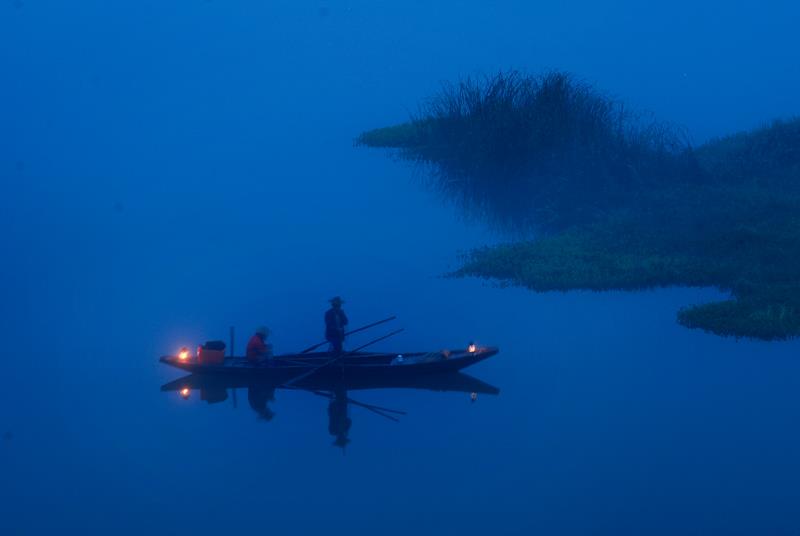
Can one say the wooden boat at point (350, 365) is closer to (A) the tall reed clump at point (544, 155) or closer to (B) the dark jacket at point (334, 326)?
(B) the dark jacket at point (334, 326)

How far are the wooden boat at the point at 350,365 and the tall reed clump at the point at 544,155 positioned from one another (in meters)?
9.17

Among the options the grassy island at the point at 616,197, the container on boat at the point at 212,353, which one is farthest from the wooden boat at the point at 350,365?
the grassy island at the point at 616,197

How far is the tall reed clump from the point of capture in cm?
2358

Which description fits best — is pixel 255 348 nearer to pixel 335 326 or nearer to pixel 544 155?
pixel 335 326

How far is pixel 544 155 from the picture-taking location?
82.9 ft

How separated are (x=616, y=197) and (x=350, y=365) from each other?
426 inches

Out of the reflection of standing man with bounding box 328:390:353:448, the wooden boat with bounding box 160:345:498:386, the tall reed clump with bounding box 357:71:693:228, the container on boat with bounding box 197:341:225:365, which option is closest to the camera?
the reflection of standing man with bounding box 328:390:353:448

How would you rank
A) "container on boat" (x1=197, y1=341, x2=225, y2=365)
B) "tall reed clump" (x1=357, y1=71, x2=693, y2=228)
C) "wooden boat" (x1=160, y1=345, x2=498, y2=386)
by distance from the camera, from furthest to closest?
"tall reed clump" (x1=357, y1=71, x2=693, y2=228) → "container on boat" (x1=197, y1=341, x2=225, y2=365) → "wooden boat" (x1=160, y1=345, x2=498, y2=386)

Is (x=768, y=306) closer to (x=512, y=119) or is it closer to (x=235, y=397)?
(x=235, y=397)

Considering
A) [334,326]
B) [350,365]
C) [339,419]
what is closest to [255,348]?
[334,326]

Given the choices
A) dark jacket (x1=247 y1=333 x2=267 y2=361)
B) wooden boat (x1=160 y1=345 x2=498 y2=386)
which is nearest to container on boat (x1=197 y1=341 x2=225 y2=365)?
wooden boat (x1=160 y1=345 x2=498 y2=386)

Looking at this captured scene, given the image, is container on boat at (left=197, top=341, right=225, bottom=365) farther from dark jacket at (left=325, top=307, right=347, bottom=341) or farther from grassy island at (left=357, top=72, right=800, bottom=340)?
grassy island at (left=357, top=72, right=800, bottom=340)

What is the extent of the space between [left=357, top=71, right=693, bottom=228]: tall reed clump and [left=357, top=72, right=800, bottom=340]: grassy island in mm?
37

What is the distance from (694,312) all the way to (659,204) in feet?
22.4
